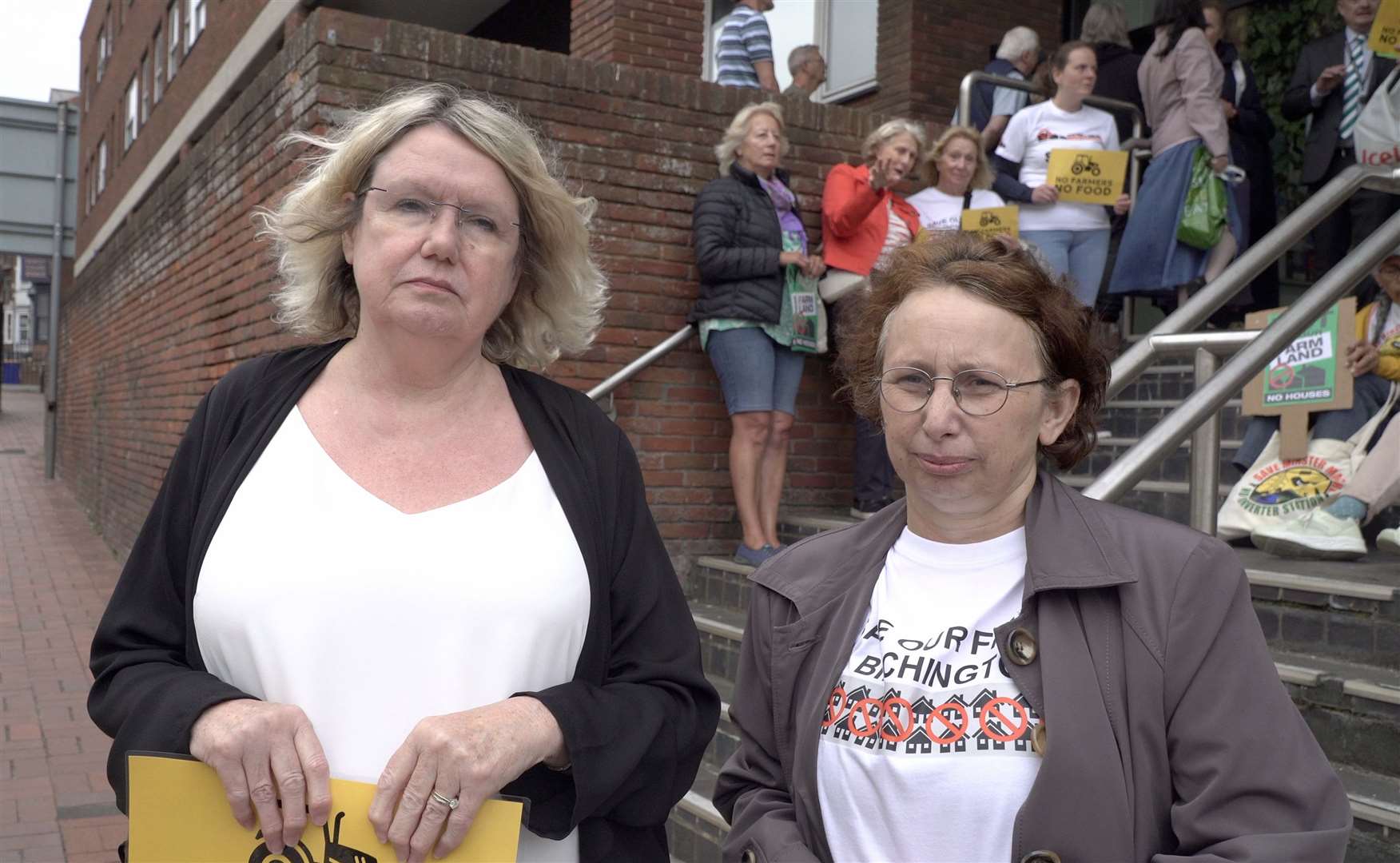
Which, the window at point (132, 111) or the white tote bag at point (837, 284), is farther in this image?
the window at point (132, 111)

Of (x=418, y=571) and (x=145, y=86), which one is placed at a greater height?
(x=145, y=86)

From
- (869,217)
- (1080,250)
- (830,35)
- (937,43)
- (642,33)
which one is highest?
(830,35)

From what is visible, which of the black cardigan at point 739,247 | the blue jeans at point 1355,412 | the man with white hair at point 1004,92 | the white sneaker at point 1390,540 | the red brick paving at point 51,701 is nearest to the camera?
the white sneaker at point 1390,540

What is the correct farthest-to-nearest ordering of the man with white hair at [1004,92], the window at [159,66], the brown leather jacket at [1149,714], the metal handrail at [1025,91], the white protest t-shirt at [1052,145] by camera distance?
the window at [159,66]
the man with white hair at [1004,92]
the metal handrail at [1025,91]
the white protest t-shirt at [1052,145]
the brown leather jacket at [1149,714]

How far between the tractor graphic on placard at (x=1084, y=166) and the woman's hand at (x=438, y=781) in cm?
515

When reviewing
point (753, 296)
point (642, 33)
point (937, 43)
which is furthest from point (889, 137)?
point (937, 43)

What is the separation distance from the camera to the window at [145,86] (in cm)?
1764

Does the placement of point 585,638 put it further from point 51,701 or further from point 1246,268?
point 51,701

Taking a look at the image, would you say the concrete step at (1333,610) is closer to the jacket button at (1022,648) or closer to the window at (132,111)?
the jacket button at (1022,648)

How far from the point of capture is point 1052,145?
611cm

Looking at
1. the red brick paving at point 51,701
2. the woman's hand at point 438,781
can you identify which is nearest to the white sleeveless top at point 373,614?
the woman's hand at point 438,781

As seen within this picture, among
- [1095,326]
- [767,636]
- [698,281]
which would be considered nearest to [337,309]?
[767,636]

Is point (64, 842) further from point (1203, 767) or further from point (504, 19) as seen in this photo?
point (504, 19)

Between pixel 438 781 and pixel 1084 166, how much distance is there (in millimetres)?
5266
